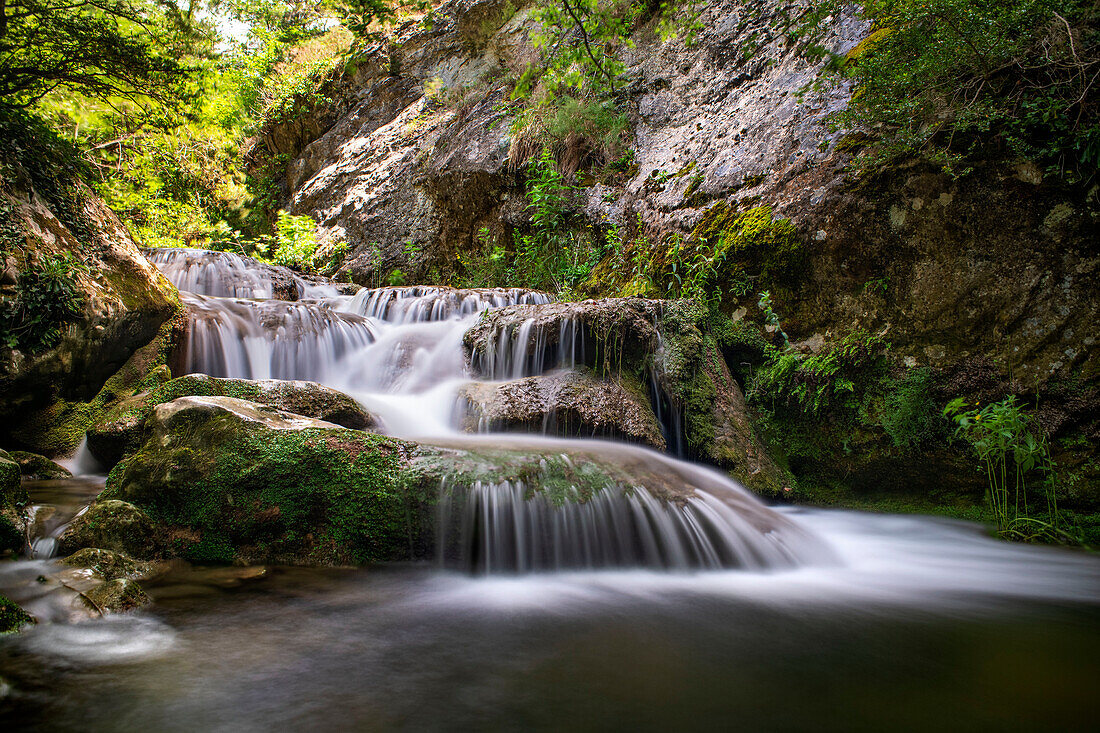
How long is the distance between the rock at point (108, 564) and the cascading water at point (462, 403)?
145 cm

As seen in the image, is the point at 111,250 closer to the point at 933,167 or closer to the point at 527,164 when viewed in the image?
the point at 527,164

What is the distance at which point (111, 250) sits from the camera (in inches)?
218

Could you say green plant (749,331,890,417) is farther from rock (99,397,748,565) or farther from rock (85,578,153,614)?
rock (85,578,153,614)

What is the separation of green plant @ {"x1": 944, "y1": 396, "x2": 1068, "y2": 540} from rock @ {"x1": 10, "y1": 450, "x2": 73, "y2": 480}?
265 inches

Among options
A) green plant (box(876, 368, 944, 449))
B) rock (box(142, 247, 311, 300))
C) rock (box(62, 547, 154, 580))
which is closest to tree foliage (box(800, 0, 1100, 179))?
green plant (box(876, 368, 944, 449))

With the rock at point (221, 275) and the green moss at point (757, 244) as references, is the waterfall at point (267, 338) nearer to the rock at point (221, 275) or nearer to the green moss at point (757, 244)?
the rock at point (221, 275)

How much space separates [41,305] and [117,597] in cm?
410

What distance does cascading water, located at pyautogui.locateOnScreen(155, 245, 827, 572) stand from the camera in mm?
3064

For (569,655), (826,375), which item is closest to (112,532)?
(569,655)

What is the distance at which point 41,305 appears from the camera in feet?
15.2

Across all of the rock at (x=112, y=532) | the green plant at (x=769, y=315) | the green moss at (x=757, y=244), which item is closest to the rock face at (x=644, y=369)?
the green plant at (x=769, y=315)

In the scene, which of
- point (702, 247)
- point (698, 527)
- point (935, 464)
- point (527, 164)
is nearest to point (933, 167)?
point (702, 247)

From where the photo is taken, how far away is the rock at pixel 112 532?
259 cm

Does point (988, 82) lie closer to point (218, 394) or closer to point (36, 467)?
point (218, 394)
